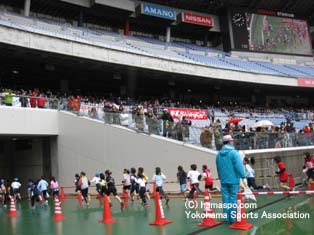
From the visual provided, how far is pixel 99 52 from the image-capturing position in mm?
32156

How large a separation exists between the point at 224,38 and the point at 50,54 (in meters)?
24.9

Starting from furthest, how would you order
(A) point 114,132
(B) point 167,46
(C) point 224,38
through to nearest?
(C) point 224,38, (B) point 167,46, (A) point 114,132

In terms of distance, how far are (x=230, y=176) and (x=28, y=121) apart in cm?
1739

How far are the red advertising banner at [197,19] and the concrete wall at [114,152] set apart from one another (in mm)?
24044

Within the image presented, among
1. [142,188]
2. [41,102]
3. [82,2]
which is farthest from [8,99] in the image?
[82,2]

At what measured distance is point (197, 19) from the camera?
157 ft

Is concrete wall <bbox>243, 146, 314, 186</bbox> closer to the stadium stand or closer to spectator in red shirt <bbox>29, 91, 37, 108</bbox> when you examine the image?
spectator in red shirt <bbox>29, 91, 37, 108</bbox>

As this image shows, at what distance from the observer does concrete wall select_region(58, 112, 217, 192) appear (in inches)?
862

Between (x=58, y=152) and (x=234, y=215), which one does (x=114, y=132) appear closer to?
(x=58, y=152)

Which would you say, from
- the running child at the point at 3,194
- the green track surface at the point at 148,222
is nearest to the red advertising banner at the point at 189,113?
the running child at the point at 3,194

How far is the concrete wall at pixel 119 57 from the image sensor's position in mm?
28094

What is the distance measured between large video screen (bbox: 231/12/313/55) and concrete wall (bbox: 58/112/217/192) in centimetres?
2720

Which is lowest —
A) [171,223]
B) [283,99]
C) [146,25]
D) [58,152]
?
[171,223]

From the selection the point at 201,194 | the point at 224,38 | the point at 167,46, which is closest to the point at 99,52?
the point at 167,46
